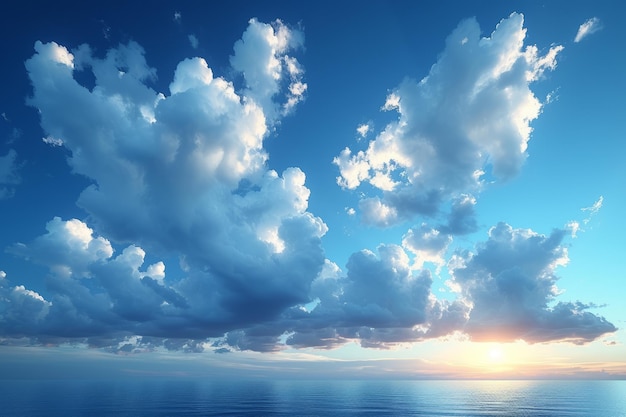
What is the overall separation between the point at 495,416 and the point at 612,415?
2212 inches

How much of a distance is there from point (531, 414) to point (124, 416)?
160807mm

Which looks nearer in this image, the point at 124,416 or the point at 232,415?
the point at 124,416

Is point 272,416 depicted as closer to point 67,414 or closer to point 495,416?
point 67,414

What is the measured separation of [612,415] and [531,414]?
37025 millimetres

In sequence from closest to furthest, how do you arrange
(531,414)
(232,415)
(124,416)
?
(124,416) < (232,415) < (531,414)

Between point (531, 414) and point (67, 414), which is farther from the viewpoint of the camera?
point (531, 414)

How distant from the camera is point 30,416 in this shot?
414 ft

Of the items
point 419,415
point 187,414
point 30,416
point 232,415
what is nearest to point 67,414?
point 30,416

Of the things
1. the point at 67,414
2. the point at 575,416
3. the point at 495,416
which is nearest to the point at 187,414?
the point at 67,414

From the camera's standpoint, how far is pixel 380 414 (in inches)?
5522

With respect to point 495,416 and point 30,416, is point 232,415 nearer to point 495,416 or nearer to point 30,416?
point 30,416

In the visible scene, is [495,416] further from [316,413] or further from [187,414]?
[187,414]

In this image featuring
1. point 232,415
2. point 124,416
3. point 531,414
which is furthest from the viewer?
point 531,414

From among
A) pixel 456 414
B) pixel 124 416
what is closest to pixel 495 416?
pixel 456 414
